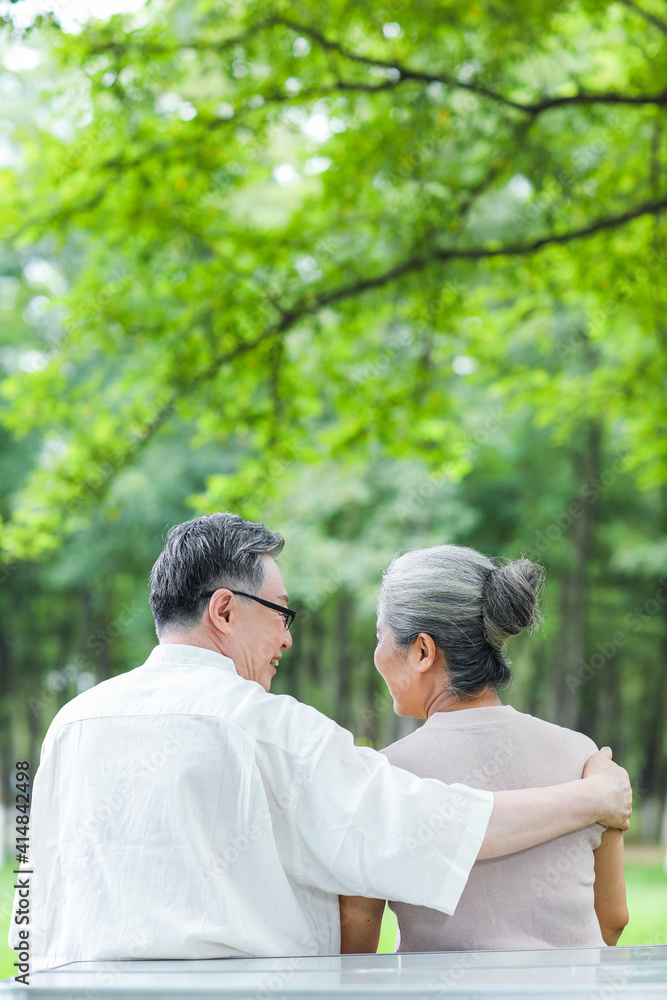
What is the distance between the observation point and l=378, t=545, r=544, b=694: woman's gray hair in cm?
237

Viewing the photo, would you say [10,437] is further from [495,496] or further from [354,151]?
[354,151]

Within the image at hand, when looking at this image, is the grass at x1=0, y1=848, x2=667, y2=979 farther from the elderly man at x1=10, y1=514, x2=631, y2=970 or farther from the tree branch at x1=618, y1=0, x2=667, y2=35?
the tree branch at x1=618, y1=0, x2=667, y2=35

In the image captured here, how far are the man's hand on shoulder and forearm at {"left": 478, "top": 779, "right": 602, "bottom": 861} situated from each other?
0.9 inches

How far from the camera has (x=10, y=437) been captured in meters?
16.8

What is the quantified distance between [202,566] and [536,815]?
934 mm

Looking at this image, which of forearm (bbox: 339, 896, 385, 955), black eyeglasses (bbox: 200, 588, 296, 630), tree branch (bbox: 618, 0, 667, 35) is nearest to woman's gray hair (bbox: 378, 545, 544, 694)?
black eyeglasses (bbox: 200, 588, 296, 630)

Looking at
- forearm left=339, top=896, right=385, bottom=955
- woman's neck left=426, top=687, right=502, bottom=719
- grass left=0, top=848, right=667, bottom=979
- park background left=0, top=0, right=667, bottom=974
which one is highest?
park background left=0, top=0, right=667, bottom=974

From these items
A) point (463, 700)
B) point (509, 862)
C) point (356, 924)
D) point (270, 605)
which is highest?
point (270, 605)

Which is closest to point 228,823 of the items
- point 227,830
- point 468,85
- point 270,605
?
point 227,830

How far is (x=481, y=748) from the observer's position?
2.29m

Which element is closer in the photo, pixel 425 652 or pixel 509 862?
Answer: pixel 509 862

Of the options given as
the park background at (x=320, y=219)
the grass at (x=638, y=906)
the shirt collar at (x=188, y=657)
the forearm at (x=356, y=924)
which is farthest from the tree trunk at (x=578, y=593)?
the shirt collar at (x=188, y=657)

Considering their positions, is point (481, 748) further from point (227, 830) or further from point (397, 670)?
point (227, 830)

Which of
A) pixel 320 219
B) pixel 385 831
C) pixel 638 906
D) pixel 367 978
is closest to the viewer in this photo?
pixel 367 978
